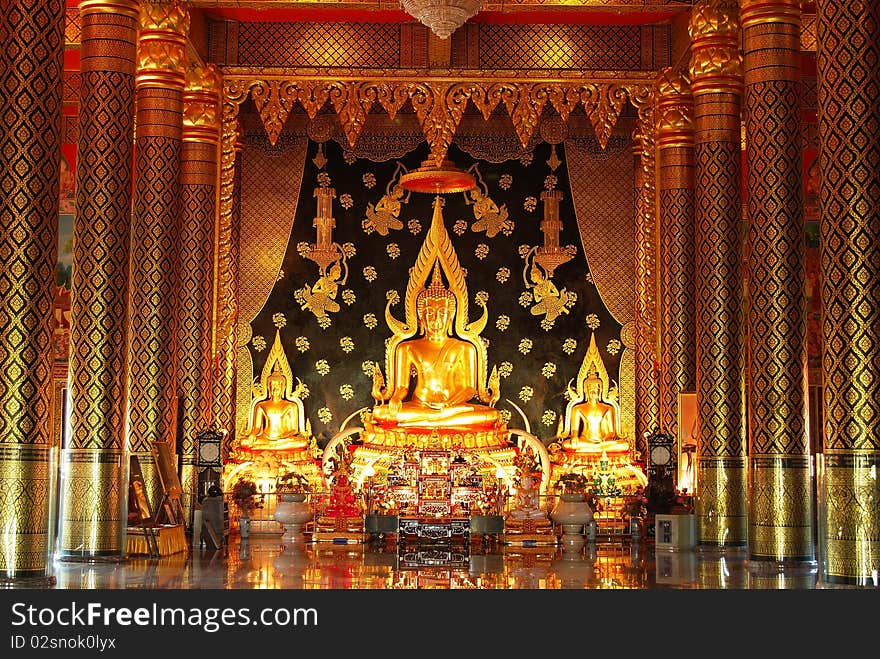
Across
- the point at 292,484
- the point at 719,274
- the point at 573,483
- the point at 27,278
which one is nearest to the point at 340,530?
the point at 292,484

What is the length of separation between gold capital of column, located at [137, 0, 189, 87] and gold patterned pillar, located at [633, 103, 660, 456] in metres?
5.47

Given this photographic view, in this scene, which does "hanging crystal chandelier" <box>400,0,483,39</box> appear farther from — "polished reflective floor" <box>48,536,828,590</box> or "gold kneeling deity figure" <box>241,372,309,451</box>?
"gold kneeling deity figure" <box>241,372,309,451</box>

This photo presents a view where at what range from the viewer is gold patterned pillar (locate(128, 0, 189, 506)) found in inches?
501

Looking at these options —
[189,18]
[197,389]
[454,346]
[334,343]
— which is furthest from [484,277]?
[189,18]

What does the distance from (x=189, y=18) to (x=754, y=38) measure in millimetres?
5907

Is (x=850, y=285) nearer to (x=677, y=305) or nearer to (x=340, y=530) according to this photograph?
(x=677, y=305)

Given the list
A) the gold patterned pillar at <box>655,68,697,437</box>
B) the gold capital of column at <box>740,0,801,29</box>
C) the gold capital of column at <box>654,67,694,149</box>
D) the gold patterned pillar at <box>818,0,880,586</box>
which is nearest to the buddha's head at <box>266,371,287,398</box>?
the gold patterned pillar at <box>655,68,697,437</box>

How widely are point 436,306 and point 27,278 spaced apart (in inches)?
364

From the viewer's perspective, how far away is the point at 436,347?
1712 cm

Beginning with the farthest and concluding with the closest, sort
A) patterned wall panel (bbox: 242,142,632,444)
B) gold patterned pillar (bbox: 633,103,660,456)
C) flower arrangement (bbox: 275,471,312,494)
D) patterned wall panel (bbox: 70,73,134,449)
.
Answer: patterned wall panel (bbox: 242,142,632,444)
gold patterned pillar (bbox: 633,103,660,456)
flower arrangement (bbox: 275,471,312,494)
patterned wall panel (bbox: 70,73,134,449)

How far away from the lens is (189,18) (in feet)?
43.2

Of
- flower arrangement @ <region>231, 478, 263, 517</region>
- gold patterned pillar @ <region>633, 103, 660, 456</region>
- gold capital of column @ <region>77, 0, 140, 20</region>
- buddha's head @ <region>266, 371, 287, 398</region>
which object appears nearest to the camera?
gold capital of column @ <region>77, 0, 140, 20</region>

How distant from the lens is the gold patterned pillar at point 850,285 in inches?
316

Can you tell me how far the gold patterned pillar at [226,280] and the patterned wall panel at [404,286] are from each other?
37.0 inches
